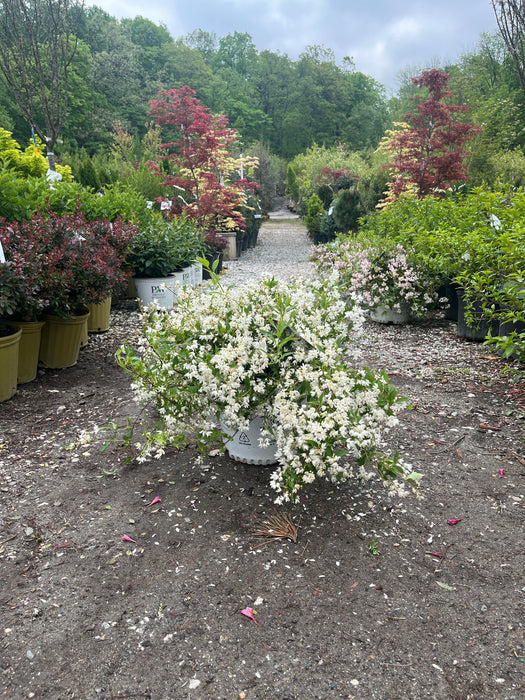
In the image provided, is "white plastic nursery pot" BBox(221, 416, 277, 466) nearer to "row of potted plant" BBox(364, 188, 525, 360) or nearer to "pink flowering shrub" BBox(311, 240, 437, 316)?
"row of potted plant" BBox(364, 188, 525, 360)

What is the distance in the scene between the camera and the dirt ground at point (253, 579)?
4.72 feet

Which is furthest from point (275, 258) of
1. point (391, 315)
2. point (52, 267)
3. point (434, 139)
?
point (52, 267)

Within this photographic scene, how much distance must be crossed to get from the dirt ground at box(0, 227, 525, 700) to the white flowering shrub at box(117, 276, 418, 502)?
26 cm

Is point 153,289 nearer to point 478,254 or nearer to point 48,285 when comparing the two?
point 48,285

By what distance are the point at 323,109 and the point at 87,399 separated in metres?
43.0

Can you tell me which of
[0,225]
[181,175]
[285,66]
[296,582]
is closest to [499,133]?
[181,175]

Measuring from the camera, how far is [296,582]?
177 cm

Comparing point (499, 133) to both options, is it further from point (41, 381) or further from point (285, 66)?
point (285, 66)

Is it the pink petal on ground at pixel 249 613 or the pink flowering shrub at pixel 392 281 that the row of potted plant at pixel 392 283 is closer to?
the pink flowering shrub at pixel 392 281

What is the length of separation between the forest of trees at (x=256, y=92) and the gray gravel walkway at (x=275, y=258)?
5791 millimetres

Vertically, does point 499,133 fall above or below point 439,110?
above

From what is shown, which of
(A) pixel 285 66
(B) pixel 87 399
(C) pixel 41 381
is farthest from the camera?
(A) pixel 285 66

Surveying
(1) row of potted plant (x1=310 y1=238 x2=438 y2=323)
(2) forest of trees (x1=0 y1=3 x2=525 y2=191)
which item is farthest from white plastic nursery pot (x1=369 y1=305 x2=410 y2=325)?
(2) forest of trees (x1=0 y1=3 x2=525 y2=191)

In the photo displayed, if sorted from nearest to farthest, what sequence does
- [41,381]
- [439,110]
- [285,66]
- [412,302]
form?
1. [41,381]
2. [412,302]
3. [439,110]
4. [285,66]
